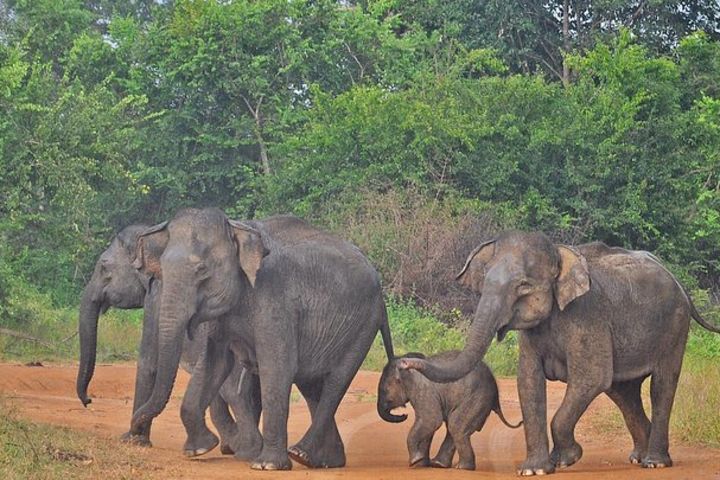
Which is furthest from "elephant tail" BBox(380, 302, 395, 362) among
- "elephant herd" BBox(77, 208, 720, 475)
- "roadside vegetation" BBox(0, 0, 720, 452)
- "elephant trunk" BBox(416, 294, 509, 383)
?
"roadside vegetation" BBox(0, 0, 720, 452)

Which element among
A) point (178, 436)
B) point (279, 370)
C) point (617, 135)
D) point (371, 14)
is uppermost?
point (371, 14)

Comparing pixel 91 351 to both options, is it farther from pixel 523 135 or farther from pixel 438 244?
pixel 523 135

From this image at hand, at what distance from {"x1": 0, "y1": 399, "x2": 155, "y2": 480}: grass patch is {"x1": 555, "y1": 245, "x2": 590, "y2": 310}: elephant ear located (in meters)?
2.99

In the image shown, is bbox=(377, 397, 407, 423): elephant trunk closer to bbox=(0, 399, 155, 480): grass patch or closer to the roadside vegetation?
bbox=(0, 399, 155, 480): grass patch

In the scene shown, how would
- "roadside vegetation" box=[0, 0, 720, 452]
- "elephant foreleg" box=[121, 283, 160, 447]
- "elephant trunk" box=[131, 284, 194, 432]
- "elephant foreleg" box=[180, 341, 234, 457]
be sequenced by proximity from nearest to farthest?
"elephant trunk" box=[131, 284, 194, 432]
"elephant foreleg" box=[180, 341, 234, 457]
"elephant foreleg" box=[121, 283, 160, 447]
"roadside vegetation" box=[0, 0, 720, 452]

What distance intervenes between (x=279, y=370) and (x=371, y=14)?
1033 inches

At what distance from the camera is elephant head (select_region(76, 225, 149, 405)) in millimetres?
13227

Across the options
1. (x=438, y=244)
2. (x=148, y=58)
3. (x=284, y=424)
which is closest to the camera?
(x=284, y=424)

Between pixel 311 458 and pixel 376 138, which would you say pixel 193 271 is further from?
pixel 376 138

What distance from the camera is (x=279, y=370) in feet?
34.5

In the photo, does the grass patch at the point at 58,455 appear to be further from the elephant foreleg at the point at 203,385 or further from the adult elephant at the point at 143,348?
the adult elephant at the point at 143,348

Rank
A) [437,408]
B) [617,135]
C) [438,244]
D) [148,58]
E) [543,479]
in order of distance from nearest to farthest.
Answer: [543,479] → [437,408] → [438,244] → [617,135] → [148,58]

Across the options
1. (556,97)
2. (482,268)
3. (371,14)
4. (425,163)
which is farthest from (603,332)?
(371,14)

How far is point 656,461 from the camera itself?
1085 cm
